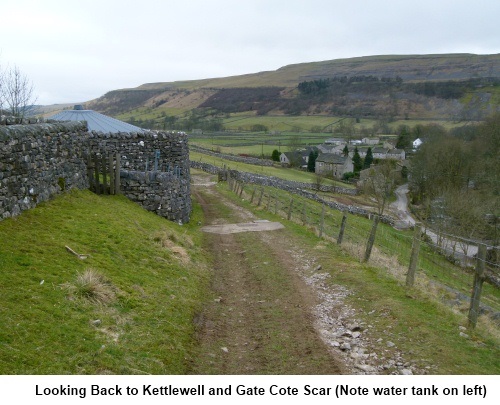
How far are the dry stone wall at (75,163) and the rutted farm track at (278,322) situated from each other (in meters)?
5.06

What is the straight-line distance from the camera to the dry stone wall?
34.7 ft

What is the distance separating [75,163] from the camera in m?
15.7

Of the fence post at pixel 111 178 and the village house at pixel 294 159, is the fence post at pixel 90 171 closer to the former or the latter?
the fence post at pixel 111 178

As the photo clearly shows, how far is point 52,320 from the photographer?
6.88m

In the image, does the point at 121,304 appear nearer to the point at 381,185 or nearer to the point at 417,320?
the point at 417,320

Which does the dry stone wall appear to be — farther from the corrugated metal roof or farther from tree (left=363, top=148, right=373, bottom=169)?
tree (left=363, top=148, right=373, bottom=169)

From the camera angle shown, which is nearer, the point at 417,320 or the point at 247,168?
the point at 417,320

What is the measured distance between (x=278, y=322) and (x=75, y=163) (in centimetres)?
1012

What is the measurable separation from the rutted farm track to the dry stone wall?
5.06 meters

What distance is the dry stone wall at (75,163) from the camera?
34.7ft

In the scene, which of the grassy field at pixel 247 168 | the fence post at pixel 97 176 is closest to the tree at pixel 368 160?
the grassy field at pixel 247 168

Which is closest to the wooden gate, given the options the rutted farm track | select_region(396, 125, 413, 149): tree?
the rutted farm track

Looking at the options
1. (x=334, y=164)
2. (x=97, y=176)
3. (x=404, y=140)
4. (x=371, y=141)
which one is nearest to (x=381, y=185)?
(x=334, y=164)

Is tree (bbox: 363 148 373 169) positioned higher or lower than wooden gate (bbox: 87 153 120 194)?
lower
